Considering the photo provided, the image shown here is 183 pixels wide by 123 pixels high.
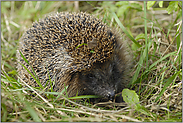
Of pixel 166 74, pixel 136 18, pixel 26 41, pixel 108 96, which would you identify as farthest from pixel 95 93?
pixel 136 18

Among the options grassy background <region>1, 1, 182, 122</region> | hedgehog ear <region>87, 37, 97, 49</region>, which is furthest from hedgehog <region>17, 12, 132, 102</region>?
grassy background <region>1, 1, 182, 122</region>

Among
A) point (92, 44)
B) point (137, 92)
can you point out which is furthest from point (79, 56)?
point (137, 92)

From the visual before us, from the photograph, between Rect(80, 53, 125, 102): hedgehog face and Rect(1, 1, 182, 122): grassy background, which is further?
Rect(80, 53, 125, 102): hedgehog face

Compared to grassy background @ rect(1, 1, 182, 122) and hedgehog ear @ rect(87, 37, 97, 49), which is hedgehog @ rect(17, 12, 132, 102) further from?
grassy background @ rect(1, 1, 182, 122)

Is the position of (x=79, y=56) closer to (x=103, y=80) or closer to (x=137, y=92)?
(x=103, y=80)

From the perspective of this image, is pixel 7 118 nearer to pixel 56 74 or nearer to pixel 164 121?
pixel 56 74

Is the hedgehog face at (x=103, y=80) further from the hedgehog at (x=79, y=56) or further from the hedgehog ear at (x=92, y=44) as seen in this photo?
the hedgehog ear at (x=92, y=44)

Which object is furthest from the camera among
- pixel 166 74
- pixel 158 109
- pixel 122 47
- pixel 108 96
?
pixel 122 47
